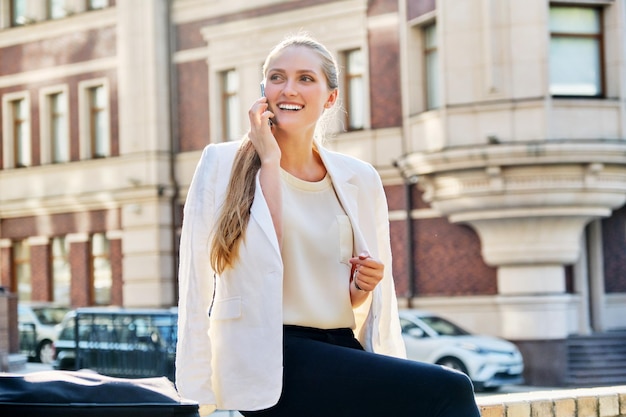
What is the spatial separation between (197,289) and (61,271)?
28.2 metres

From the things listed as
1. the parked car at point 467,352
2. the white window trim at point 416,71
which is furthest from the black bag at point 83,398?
the white window trim at point 416,71

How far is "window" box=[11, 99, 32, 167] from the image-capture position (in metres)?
31.6

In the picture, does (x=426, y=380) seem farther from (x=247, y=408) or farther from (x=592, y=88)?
(x=592, y=88)

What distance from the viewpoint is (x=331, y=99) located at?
3635mm

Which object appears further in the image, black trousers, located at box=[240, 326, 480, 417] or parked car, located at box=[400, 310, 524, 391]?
parked car, located at box=[400, 310, 524, 391]

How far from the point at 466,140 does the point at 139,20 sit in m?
10.2

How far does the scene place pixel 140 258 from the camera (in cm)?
2894

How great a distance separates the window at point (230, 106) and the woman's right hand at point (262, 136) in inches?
968

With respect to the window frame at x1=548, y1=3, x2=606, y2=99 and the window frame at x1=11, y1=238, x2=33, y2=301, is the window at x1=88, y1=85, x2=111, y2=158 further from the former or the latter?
the window frame at x1=548, y1=3, x2=606, y2=99

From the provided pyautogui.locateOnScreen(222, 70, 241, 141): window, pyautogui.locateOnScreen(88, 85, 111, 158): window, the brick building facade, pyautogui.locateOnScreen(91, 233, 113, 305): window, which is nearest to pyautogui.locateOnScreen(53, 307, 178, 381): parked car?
the brick building facade

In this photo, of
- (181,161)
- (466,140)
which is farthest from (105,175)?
(466,140)

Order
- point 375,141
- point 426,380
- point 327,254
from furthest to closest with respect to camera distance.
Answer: point 375,141 < point 327,254 < point 426,380

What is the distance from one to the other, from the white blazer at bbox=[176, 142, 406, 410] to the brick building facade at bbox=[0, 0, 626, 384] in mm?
18852

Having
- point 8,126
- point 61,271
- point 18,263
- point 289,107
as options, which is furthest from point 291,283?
point 8,126
